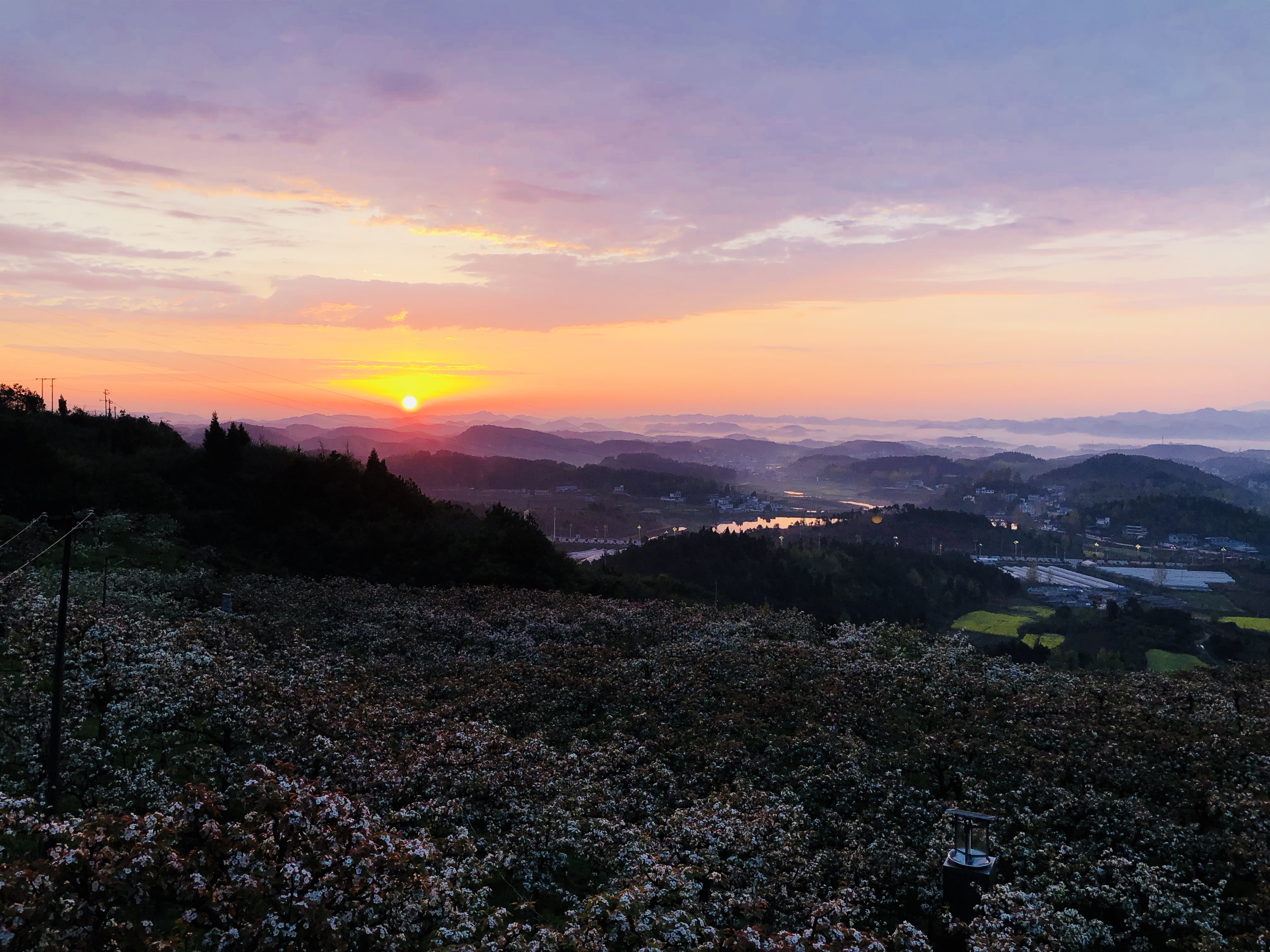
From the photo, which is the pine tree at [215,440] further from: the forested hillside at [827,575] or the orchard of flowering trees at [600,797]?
the forested hillside at [827,575]

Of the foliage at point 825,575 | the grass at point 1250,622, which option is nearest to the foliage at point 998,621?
the foliage at point 825,575

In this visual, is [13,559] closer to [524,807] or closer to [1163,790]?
[524,807]

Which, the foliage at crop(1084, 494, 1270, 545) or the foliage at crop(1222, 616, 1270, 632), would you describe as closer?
the foliage at crop(1222, 616, 1270, 632)

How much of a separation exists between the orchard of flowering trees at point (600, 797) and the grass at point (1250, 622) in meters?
68.5

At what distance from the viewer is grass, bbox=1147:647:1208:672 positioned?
49938 mm

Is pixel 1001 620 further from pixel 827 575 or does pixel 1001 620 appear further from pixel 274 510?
pixel 274 510

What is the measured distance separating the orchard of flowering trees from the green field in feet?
203

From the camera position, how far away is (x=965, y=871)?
9.59 meters

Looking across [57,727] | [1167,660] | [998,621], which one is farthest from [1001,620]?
[57,727]

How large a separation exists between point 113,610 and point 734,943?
18707 millimetres

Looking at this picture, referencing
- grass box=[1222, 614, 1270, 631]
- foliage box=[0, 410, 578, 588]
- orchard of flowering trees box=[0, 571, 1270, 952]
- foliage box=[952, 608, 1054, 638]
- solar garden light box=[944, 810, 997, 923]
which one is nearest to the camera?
orchard of flowering trees box=[0, 571, 1270, 952]

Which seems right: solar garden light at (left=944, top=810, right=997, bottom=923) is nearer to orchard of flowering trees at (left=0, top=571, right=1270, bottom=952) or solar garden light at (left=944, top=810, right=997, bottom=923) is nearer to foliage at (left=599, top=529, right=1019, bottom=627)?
orchard of flowering trees at (left=0, top=571, right=1270, bottom=952)

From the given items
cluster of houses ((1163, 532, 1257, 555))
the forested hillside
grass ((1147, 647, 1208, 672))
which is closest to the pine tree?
the forested hillside

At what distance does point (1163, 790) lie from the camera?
12625mm
